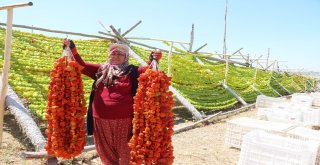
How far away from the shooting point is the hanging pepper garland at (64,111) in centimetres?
354

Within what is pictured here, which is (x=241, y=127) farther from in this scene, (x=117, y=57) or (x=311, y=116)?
(x=117, y=57)

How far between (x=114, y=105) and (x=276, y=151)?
3124 mm

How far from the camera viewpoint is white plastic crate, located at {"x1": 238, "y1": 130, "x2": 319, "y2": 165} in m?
5.14

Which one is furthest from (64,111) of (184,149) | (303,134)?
(303,134)

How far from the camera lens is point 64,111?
11.7 ft

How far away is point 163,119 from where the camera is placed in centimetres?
332

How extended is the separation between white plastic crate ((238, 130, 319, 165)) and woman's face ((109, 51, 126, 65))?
292 centimetres

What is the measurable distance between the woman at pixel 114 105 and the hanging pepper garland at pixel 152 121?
298 millimetres

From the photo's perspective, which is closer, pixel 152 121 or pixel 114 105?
pixel 152 121

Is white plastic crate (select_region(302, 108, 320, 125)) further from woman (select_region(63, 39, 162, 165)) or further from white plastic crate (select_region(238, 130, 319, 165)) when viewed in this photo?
woman (select_region(63, 39, 162, 165))

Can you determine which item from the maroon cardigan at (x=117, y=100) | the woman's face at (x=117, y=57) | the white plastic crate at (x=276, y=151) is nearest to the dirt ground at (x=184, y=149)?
the white plastic crate at (x=276, y=151)

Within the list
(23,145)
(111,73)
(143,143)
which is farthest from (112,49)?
(23,145)

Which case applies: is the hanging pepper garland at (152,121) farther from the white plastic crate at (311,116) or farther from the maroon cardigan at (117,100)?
the white plastic crate at (311,116)

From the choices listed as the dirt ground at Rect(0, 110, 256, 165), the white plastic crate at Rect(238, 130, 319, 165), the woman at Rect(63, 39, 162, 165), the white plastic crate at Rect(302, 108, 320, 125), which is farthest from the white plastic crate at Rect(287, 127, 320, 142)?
the woman at Rect(63, 39, 162, 165)
